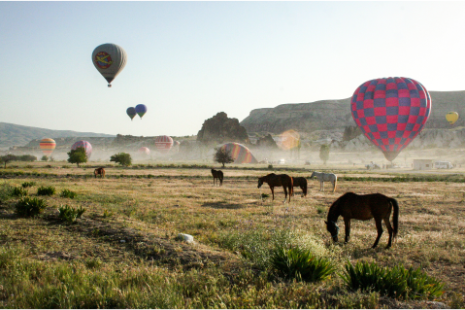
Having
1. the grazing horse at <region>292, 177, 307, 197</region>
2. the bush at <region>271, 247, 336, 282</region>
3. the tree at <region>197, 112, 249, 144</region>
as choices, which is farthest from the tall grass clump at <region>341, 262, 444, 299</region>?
the tree at <region>197, 112, 249, 144</region>

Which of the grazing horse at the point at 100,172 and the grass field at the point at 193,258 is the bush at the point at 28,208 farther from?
the grazing horse at the point at 100,172

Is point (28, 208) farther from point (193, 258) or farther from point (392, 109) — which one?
point (392, 109)

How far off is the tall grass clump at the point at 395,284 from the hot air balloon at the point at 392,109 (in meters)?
54.7

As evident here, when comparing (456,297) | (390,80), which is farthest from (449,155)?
(456,297)

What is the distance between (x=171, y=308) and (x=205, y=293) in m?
0.81

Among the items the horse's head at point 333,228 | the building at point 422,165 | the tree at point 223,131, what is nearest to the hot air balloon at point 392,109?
the building at point 422,165

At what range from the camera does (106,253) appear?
9133mm

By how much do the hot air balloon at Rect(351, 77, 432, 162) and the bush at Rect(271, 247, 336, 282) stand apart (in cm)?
5471

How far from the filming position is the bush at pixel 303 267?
23.7 feet

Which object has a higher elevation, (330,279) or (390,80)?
(390,80)

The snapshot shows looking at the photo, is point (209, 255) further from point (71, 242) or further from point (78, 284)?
point (71, 242)

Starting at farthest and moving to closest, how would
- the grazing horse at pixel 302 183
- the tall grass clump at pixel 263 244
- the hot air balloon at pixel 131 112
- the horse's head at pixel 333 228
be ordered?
the hot air balloon at pixel 131 112 → the grazing horse at pixel 302 183 → the horse's head at pixel 333 228 → the tall grass clump at pixel 263 244

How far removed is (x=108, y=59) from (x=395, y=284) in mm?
61382

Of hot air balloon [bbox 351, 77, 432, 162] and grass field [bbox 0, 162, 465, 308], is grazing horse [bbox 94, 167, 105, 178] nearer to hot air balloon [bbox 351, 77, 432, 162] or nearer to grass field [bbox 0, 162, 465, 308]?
grass field [bbox 0, 162, 465, 308]
